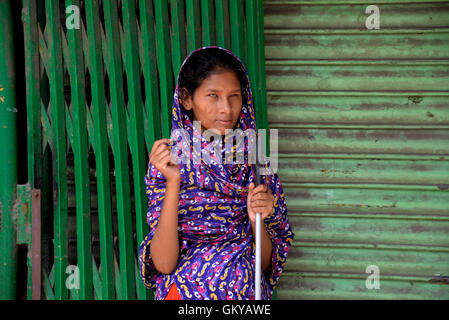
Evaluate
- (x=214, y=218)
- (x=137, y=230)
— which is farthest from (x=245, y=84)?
(x=137, y=230)

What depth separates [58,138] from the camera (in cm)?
288

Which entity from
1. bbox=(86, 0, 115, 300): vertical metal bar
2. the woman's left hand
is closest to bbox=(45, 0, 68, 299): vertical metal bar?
bbox=(86, 0, 115, 300): vertical metal bar

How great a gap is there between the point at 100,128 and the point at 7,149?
62 centimetres

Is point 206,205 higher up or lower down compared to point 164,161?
lower down

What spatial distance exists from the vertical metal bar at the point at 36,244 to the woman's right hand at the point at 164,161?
4.56 ft

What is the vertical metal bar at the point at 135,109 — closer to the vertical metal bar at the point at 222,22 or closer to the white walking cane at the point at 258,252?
the vertical metal bar at the point at 222,22

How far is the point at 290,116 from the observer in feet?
10.1

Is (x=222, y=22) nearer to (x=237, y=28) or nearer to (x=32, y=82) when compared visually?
(x=237, y=28)

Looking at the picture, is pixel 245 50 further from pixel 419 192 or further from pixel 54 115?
pixel 419 192

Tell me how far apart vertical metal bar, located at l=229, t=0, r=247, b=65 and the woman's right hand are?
116 cm

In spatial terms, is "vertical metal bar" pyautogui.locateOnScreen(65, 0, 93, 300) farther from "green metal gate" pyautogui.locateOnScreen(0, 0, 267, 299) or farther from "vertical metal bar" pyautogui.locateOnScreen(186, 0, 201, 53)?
"vertical metal bar" pyautogui.locateOnScreen(186, 0, 201, 53)

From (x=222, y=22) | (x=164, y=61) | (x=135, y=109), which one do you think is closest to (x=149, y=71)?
(x=164, y=61)

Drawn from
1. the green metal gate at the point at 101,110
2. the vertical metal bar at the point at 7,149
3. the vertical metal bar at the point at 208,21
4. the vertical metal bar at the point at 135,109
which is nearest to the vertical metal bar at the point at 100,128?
the green metal gate at the point at 101,110

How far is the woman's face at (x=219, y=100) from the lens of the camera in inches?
80.4
